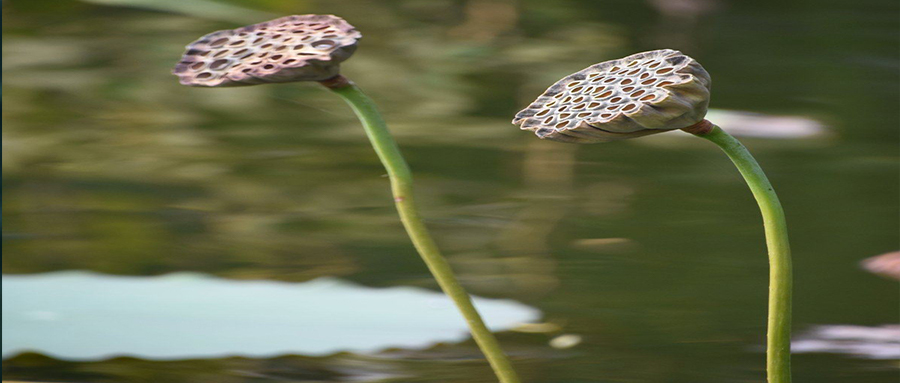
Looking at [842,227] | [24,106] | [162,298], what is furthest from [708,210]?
[24,106]

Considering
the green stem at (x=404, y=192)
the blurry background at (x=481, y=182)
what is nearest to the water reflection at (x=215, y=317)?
the blurry background at (x=481, y=182)

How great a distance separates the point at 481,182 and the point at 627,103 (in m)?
0.49

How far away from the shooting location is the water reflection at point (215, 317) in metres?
0.43

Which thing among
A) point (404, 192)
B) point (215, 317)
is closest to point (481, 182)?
point (215, 317)

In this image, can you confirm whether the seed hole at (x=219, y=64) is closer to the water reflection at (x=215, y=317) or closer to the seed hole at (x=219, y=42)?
the seed hole at (x=219, y=42)

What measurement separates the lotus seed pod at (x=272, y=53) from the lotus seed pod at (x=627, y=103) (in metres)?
0.05

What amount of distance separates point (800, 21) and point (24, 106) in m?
0.89

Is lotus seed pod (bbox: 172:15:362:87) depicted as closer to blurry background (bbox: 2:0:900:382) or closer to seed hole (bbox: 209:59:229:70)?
seed hole (bbox: 209:59:229:70)

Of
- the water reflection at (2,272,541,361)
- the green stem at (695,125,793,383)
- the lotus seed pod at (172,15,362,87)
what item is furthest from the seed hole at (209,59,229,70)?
the water reflection at (2,272,541,361)

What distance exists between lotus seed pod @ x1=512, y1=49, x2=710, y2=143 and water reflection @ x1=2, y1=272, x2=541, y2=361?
0.24 metres

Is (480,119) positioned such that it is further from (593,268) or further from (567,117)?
(567,117)

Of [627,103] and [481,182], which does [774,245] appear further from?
[481,182]

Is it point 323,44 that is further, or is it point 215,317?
point 215,317

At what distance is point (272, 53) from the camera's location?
22cm
